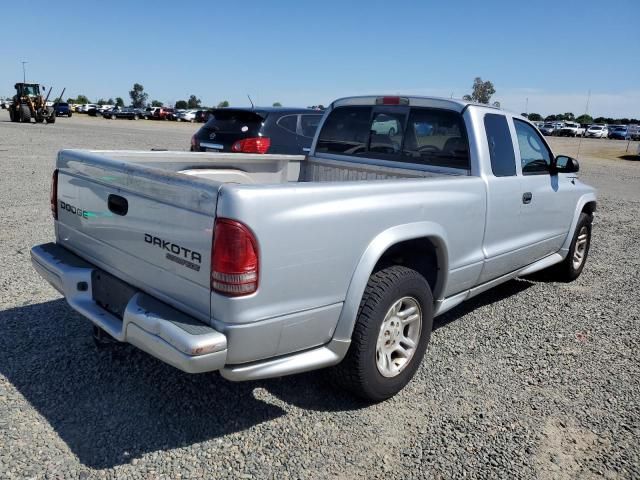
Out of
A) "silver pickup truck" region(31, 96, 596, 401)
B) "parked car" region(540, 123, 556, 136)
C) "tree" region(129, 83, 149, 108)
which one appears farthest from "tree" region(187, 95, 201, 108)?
"silver pickup truck" region(31, 96, 596, 401)

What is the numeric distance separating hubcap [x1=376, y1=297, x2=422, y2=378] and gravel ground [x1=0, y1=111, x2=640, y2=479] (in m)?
0.24

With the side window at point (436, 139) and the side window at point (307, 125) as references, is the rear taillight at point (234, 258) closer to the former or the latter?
the side window at point (436, 139)

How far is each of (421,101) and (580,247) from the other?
9.60ft

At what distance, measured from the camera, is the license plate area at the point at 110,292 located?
120 inches

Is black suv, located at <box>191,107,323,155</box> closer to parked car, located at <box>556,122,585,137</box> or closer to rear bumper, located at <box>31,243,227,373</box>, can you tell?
rear bumper, located at <box>31,243,227,373</box>

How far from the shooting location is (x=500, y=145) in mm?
4398

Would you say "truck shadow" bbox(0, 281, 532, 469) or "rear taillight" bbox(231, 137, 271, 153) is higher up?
"rear taillight" bbox(231, 137, 271, 153)

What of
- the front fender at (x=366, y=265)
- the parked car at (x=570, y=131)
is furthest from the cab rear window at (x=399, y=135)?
the parked car at (x=570, y=131)

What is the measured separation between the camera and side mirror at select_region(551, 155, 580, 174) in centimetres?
510

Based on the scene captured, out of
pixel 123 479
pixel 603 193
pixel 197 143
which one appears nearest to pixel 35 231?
pixel 197 143

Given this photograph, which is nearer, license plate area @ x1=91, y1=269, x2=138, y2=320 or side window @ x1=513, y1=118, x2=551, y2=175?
license plate area @ x1=91, y1=269, x2=138, y2=320

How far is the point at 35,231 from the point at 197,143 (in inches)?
138

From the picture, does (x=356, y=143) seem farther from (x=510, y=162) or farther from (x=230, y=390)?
(x=230, y=390)

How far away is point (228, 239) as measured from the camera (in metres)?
2.46
